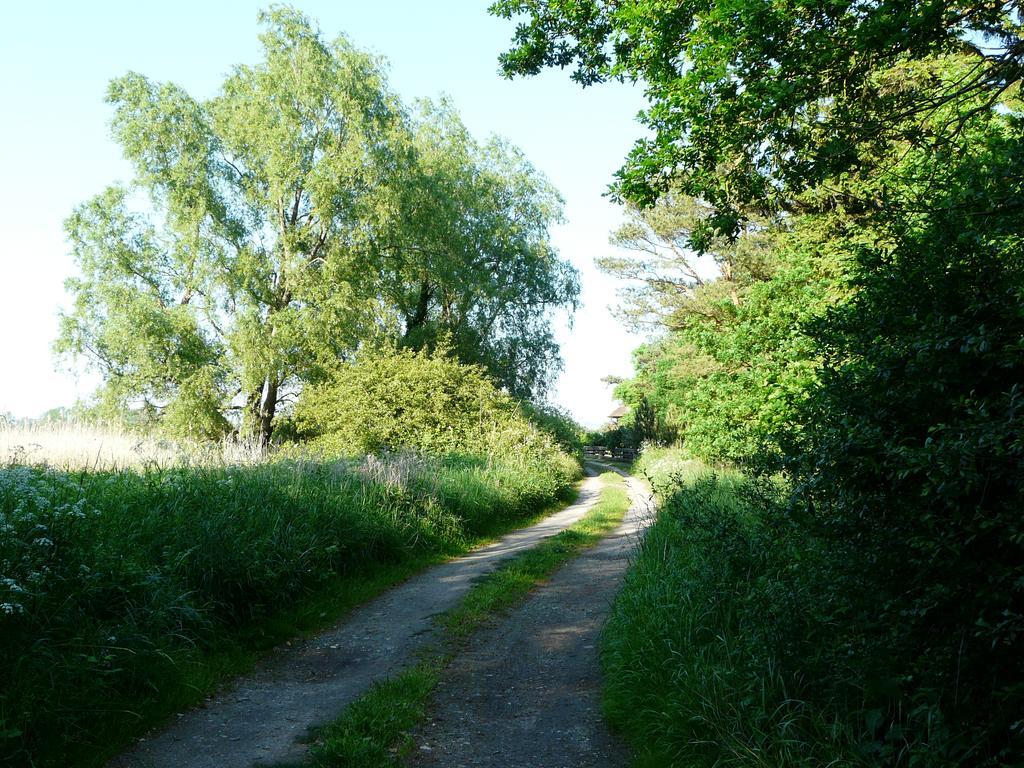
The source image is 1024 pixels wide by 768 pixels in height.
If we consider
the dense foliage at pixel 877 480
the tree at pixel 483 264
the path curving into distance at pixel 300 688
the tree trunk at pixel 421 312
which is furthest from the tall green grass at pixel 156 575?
the tree trunk at pixel 421 312

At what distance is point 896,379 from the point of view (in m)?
3.79

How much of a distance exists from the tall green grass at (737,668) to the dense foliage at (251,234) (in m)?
21.1

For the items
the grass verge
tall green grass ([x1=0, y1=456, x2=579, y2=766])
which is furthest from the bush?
the grass verge

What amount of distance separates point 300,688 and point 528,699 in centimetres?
189

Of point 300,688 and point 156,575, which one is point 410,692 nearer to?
point 300,688

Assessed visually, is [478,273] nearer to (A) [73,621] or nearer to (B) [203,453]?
(B) [203,453]

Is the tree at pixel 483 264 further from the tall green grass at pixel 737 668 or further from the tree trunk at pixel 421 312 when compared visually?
the tall green grass at pixel 737 668

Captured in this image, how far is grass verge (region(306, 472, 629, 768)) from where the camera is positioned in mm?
4496

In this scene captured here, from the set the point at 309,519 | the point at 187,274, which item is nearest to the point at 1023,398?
the point at 309,519

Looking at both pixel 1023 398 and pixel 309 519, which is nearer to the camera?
pixel 1023 398

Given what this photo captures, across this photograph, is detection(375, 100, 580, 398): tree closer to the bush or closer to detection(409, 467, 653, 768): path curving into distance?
the bush

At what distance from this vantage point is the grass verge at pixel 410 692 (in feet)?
14.8

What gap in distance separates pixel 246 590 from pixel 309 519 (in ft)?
5.59

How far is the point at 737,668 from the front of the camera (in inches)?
169
